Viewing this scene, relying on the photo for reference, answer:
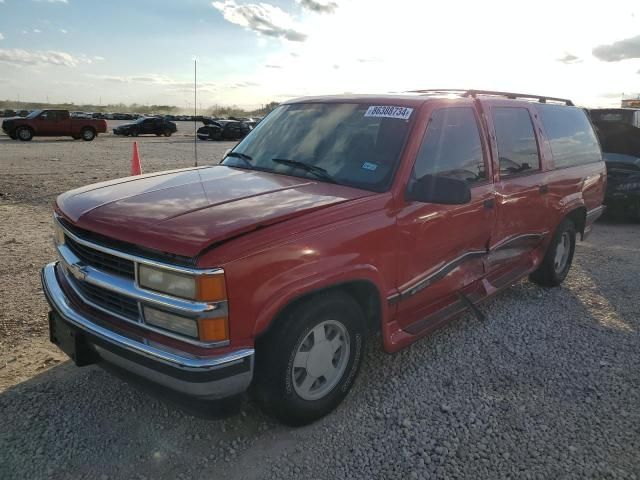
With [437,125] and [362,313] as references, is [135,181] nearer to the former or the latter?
[362,313]

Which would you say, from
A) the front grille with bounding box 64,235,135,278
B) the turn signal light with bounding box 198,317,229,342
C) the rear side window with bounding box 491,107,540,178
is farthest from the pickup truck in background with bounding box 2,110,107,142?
the turn signal light with bounding box 198,317,229,342

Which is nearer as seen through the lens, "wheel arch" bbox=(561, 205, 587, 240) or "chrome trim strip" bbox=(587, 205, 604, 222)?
"wheel arch" bbox=(561, 205, 587, 240)

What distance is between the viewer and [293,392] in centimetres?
281

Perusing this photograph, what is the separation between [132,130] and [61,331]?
113 ft

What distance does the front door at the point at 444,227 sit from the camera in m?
3.29

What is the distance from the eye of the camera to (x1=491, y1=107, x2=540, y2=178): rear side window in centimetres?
421

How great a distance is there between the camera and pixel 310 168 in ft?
11.5

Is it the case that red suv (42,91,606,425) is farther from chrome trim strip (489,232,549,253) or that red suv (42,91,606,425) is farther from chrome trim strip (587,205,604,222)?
chrome trim strip (587,205,604,222)

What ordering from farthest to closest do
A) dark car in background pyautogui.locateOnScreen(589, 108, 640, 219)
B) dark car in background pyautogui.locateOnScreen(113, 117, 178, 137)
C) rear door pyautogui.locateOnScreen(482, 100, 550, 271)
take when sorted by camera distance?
dark car in background pyautogui.locateOnScreen(113, 117, 178, 137) → dark car in background pyautogui.locateOnScreen(589, 108, 640, 219) → rear door pyautogui.locateOnScreen(482, 100, 550, 271)

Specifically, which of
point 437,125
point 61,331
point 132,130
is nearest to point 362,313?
point 437,125

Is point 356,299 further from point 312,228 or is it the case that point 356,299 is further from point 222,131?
point 222,131

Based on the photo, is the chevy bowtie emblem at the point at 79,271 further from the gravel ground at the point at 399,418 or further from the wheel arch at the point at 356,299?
the wheel arch at the point at 356,299

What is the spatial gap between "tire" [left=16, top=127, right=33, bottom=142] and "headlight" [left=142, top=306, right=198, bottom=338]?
91.6 ft

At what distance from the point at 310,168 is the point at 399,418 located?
5.59 feet
